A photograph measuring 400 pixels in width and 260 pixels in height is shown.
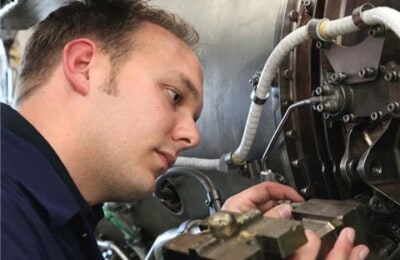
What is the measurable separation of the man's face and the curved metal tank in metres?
0.15

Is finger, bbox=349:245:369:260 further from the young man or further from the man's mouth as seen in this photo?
the man's mouth

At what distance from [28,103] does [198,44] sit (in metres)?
0.36

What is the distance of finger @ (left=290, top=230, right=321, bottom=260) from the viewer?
53cm

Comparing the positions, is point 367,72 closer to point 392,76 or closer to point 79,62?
point 392,76

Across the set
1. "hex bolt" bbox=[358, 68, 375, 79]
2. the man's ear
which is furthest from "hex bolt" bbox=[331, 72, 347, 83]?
the man's ear

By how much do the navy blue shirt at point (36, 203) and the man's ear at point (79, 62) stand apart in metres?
0.10

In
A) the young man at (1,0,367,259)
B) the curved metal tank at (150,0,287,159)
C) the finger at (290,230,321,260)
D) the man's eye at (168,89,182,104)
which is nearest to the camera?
the finger at (290,230,321,260)

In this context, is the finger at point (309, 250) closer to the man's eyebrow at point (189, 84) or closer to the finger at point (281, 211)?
the finger at point (281, 211)

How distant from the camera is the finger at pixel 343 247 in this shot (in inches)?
22.8

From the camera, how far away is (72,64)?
74 cm

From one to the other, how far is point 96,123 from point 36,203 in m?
0.15

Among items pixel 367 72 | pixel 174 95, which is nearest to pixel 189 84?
pixel 174 95

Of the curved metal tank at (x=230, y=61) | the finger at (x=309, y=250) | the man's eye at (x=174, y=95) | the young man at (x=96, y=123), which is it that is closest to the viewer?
the finger at (x=309, y=250)

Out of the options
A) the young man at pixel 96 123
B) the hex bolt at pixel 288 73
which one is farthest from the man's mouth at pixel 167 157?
the hex bolt at pixel 288 73
